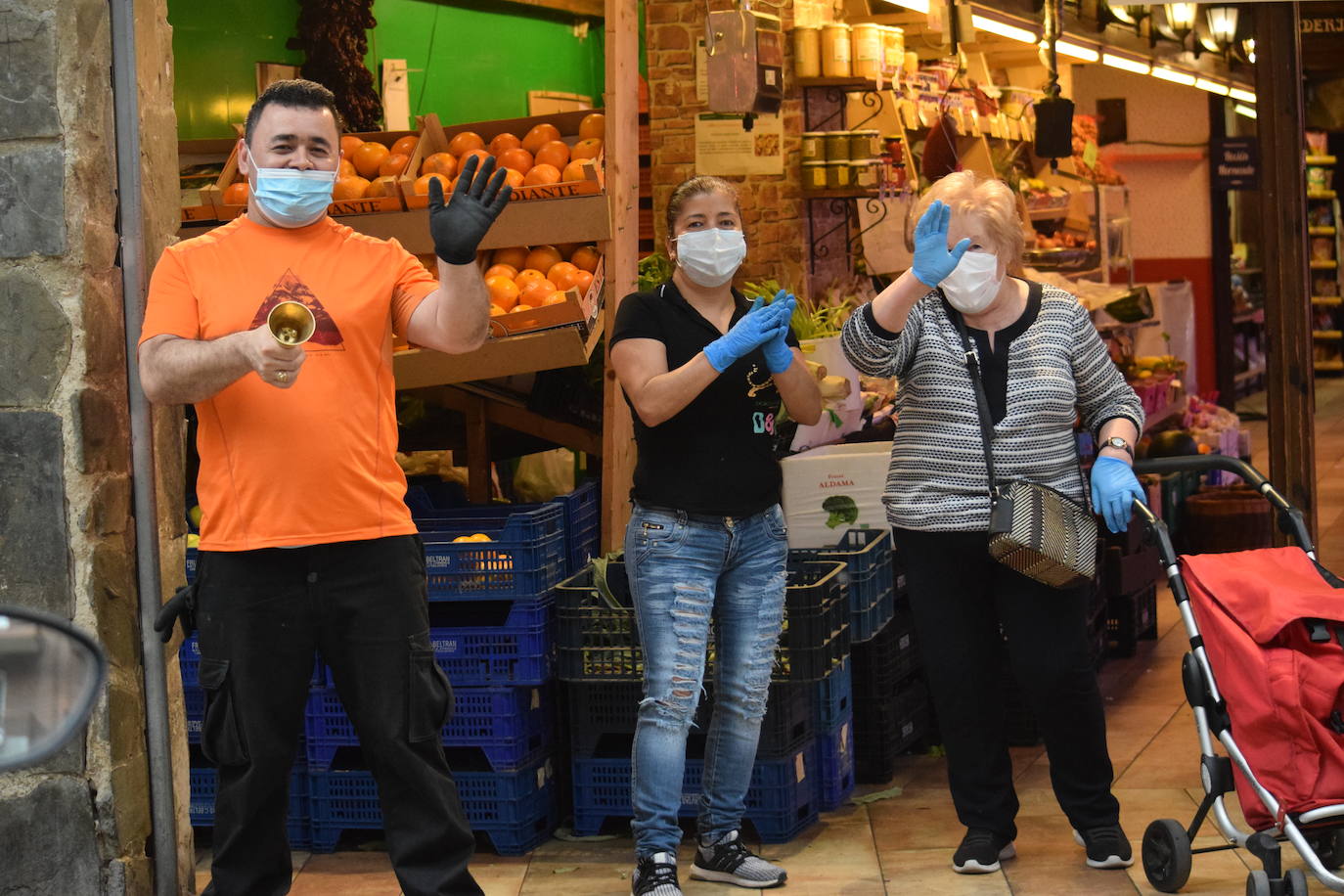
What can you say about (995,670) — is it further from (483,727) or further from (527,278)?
(527,278)

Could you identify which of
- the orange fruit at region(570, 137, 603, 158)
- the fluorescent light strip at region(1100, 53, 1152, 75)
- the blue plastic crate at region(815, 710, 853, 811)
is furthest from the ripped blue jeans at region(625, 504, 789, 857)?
the fluorescent light strip at region(1100, 53, 1152, 75)

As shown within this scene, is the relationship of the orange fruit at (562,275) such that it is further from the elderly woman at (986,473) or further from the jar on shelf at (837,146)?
the jar on shelf at (837,146)

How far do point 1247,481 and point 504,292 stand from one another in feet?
7.54

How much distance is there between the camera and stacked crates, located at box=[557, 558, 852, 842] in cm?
473

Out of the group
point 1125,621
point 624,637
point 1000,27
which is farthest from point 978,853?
point 1000,27

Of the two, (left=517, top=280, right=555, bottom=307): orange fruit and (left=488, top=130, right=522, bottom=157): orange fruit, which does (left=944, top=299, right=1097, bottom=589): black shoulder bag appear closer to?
(left=517, top=280, right=555, bottom=307): orange fruit

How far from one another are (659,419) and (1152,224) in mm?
14197

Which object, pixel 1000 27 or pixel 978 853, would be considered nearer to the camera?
pixel 978 853

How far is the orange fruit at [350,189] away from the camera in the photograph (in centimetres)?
532

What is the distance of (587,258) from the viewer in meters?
5.36

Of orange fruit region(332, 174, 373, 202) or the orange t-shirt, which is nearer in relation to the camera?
the orange t-shirt

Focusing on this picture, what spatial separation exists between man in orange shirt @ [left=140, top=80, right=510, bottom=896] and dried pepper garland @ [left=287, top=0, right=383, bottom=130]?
3.71 m

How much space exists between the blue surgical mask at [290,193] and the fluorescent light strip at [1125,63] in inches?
388

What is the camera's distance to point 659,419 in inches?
159
